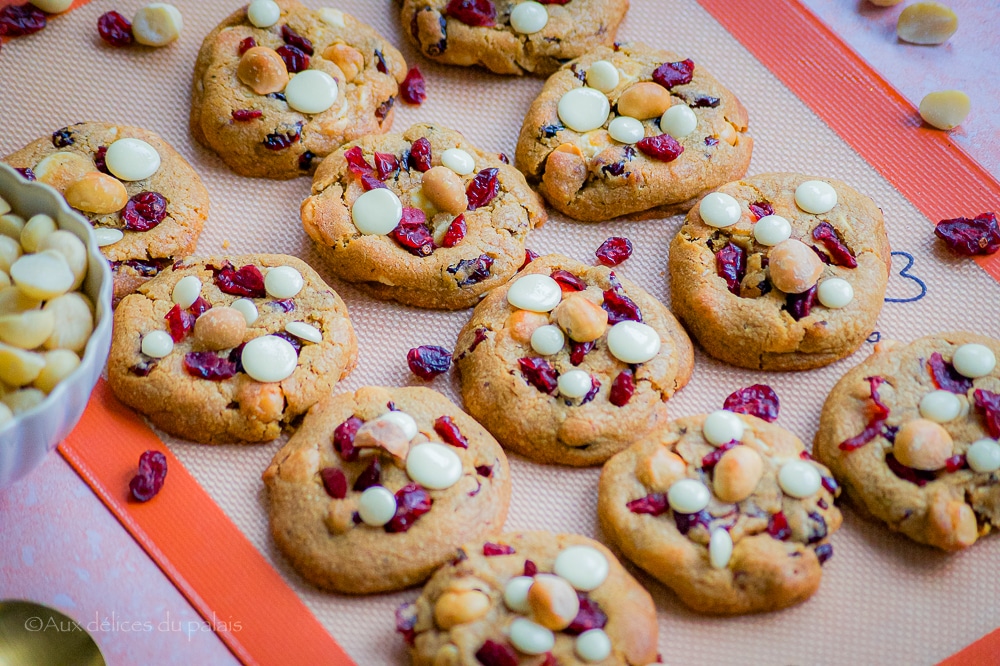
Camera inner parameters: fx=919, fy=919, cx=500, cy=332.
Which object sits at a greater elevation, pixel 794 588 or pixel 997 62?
pixel 997 62

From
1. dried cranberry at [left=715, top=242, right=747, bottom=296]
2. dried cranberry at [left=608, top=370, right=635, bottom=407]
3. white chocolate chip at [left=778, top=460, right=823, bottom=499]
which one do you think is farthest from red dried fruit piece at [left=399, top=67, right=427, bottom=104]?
white chocolate chip at [left=778, top=460, right=823, bottom=499]

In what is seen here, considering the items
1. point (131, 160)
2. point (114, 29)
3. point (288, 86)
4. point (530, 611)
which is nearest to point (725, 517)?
point (530, 611)

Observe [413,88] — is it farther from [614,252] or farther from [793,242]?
[793,242]

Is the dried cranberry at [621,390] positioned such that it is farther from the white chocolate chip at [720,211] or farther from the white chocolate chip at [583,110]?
the white chocolate chip at [583,110]

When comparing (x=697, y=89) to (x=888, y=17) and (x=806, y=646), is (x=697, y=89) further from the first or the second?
(x=806, y=646)

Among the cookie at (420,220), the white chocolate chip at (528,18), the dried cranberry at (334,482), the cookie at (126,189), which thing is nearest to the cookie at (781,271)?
the cookie at (420,220)

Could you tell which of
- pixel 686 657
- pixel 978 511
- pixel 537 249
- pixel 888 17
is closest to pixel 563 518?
pixel 686 657
